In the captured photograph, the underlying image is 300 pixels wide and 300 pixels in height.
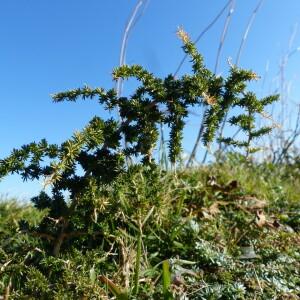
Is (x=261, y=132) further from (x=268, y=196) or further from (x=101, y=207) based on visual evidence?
(x=268, y=196)

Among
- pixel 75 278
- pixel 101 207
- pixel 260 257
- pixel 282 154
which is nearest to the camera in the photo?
pixel 75 278

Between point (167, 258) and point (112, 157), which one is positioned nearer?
point (112, 157)

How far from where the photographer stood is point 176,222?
9.84ft

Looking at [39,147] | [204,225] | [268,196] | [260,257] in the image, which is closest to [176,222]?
[204,225]

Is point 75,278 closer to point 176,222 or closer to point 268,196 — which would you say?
point 176,222

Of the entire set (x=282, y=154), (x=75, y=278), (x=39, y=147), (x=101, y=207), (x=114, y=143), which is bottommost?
(x=75, y=278)

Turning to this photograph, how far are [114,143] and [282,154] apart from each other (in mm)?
6860

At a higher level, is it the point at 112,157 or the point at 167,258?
the point at 112,157

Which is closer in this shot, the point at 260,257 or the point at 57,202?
the point at 57,202

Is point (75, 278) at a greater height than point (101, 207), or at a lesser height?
lesser

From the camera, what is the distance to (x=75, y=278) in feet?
6.88

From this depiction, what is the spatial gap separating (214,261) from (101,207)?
3.25 feet

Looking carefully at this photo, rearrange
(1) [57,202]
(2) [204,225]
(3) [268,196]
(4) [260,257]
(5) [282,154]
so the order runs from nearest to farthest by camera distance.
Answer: (1) [57,202] → (4) [260,257] → (2) [204,225] → (3) [268,196] → (5) [282,154]

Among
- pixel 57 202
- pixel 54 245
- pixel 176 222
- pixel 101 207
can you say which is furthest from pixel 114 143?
pixel 176 222
